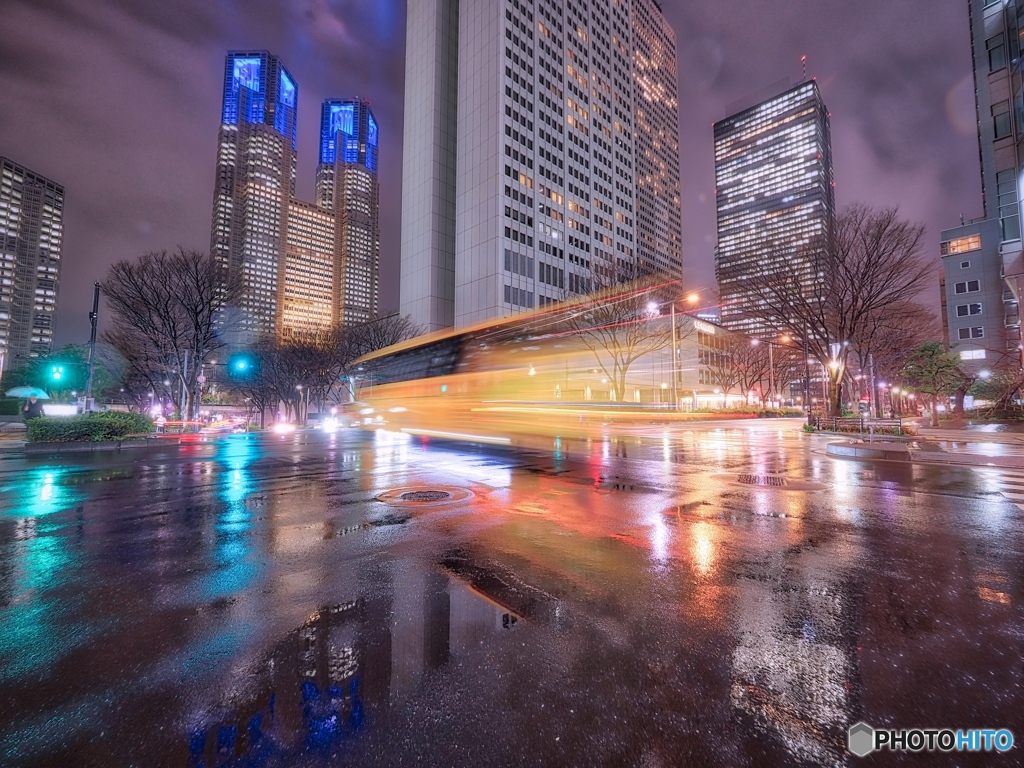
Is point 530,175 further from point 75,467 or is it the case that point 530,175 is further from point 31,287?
point 31,287

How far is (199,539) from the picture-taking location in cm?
593

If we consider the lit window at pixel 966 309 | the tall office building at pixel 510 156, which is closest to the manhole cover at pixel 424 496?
the tall office building at pixel 510 156

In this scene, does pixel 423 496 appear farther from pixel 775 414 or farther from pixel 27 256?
pixel 27 256

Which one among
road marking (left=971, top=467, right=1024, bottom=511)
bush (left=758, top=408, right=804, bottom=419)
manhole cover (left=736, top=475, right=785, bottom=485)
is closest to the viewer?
road marking (left=971, top=467, right=1024, bottom=511)

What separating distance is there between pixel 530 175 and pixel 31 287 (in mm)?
185051

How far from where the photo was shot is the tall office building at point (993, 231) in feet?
105

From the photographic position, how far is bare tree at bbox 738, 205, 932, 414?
24.1 metres

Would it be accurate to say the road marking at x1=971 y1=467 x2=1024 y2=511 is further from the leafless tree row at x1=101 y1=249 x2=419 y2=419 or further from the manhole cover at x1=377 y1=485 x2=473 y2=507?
the leafless tree row at x1=101 y1=249 x2=419 y2=419

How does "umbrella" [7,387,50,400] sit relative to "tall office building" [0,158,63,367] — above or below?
below

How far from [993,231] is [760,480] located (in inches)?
3668

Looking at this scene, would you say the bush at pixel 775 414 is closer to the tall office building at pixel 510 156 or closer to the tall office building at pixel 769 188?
the tall office building at pixel 769 188

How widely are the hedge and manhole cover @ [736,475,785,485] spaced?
2481cm

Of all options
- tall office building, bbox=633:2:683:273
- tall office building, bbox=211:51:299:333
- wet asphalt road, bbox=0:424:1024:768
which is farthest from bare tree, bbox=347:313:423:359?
tall office building, bbox=211:51:299:333

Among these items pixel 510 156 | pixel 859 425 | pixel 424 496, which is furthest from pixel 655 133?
pixel 424 496
